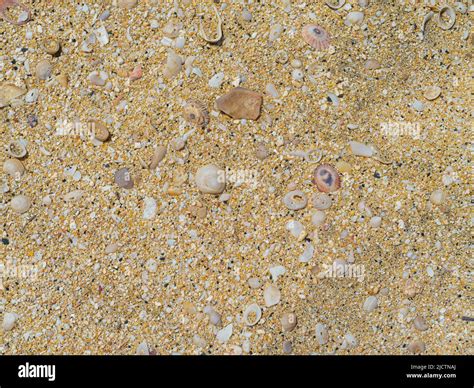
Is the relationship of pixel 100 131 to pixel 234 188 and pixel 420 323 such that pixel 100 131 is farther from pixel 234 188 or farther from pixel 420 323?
pixel 420 323

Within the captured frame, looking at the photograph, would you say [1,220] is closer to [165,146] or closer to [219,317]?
[165,146]

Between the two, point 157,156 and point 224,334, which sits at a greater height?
point 157,156

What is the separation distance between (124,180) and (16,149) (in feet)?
2.04

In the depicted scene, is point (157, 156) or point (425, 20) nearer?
point (157, 156)

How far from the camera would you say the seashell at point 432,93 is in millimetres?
2723

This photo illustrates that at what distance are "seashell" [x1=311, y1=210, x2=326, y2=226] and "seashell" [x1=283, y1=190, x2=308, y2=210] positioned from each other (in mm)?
78

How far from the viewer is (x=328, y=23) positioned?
9.02ft

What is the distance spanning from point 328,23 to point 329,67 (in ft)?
0.86

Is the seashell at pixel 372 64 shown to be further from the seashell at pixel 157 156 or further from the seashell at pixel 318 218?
the seashell at pixel 157 156

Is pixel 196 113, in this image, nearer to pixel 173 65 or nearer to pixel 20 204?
pixel 173 65

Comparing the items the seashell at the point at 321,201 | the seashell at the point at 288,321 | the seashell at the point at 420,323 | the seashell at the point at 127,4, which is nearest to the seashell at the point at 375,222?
the seashell at the point at 321,201

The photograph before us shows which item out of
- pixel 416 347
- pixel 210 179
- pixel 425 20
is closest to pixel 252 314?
pixel 210 179

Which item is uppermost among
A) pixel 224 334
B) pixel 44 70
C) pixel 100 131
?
pixel 44 70

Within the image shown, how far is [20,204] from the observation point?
2.62 metres
